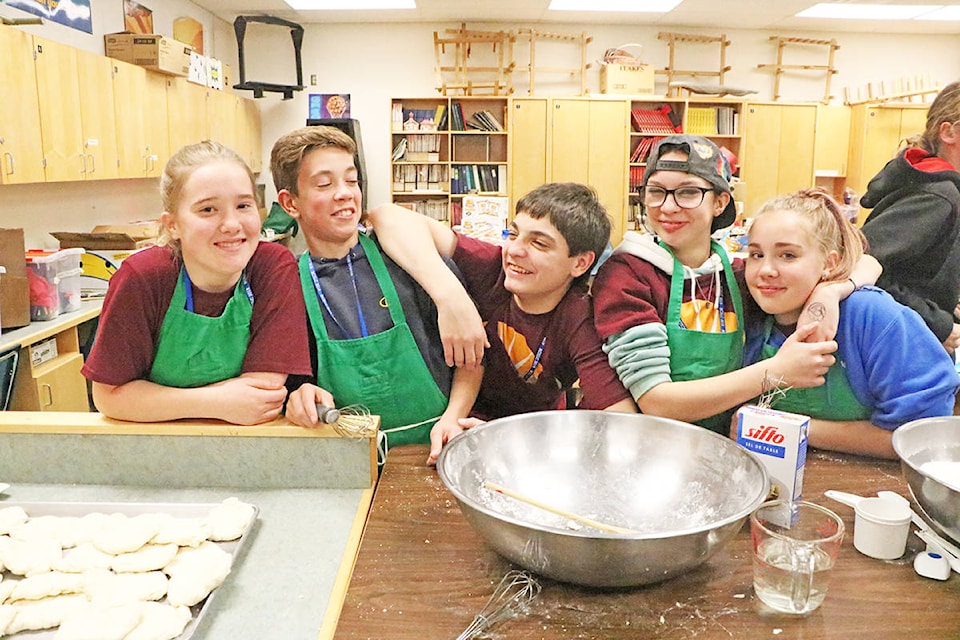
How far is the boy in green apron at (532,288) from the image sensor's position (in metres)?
1.55

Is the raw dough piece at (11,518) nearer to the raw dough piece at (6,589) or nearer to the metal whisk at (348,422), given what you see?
the raw dough piece at (6,589)

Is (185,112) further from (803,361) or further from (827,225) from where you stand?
(803,361)

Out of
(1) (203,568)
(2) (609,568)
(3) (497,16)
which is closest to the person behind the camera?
(2) (609,568)

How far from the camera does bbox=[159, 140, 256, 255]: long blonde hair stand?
4.72ft

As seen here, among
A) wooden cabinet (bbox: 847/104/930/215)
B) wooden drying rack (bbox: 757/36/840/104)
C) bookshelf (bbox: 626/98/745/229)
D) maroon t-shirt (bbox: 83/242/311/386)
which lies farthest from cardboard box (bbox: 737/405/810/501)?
wooden drying rack (bbox: 757/36/840/104)

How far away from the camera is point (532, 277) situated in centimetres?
157

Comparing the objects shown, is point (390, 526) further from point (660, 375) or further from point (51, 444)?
point (51, 444)

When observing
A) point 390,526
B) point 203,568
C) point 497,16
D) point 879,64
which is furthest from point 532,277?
point 879,64

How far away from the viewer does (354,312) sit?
5.25 ft

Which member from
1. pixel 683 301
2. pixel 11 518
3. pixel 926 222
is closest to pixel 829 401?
pixel 683 301

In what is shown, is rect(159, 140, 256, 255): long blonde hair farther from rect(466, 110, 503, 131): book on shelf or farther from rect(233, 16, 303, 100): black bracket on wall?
rect(466, 110, 503, 131): book on shelf

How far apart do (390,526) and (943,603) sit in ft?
2.61

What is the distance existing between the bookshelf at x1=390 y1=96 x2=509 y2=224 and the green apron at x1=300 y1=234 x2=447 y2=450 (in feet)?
18.3

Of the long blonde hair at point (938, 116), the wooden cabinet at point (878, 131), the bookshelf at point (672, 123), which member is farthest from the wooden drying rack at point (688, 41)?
the long blonde hair at point (938, 116)
